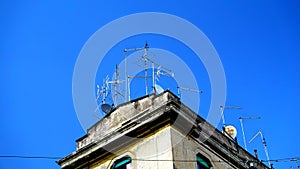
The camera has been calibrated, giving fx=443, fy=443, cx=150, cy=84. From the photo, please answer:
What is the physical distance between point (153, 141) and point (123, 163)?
1471 mm

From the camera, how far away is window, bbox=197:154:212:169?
15.5m

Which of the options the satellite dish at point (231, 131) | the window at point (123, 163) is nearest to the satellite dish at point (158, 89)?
the window at point (123, 163)

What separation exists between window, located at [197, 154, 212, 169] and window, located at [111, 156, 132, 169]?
94.9 inches

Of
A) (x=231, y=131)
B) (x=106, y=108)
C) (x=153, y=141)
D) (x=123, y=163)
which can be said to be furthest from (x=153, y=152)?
(x=231, y=131)

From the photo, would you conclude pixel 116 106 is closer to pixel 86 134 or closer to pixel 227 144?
pixel 86 134

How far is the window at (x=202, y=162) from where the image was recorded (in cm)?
1553

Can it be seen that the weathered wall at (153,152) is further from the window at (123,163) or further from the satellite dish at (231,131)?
the satellite dish at (231,131)

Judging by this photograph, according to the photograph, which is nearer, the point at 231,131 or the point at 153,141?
the point at 153,141

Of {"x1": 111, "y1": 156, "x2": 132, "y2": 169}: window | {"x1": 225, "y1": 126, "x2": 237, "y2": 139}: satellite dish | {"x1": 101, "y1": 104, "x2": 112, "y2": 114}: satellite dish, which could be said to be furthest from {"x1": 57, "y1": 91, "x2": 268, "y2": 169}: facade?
{"x1": 225, "y1": 126, "x2": 237, "y2": 139}: satellite dish

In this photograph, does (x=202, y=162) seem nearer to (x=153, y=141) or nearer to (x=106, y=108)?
(x=153, y=141)

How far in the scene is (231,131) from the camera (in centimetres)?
1969

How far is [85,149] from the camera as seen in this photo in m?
16.9

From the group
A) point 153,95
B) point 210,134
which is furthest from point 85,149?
point 210,134

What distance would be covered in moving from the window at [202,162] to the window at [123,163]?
7.91 ft
